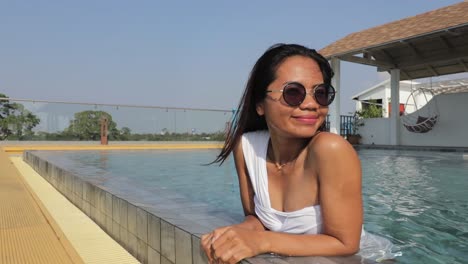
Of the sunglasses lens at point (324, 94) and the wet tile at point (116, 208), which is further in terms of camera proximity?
the wet tile at point (116, 208)

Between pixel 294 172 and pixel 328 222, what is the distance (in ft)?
0.75

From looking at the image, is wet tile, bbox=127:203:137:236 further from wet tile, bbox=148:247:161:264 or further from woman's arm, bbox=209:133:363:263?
woman's arm, bbox=209:133:363:263

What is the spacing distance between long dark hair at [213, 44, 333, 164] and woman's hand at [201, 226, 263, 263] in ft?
1.64

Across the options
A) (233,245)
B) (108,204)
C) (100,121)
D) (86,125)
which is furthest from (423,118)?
(233,245)

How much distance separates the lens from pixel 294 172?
1.40 meters

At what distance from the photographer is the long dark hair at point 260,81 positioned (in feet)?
4.62

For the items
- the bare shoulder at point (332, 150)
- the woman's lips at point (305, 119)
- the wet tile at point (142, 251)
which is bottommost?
the wet tile at point (142, 251)

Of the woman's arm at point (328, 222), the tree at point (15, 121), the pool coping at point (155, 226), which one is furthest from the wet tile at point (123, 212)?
the tree at point (15, 121)

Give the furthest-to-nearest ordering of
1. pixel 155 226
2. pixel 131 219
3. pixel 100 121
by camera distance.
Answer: pixel 100 121 < pixel 131 219 < pixel 155 226

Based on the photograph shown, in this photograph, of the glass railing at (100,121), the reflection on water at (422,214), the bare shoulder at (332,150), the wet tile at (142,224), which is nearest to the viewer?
the bare shoulder at (332,150)

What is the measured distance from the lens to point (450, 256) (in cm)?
237

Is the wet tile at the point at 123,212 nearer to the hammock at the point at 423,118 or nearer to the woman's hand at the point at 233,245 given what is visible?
the woman's hand at the point at 233,245

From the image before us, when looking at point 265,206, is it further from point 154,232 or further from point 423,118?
point 423,118

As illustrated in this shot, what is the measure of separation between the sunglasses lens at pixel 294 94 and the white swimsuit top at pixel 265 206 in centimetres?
28
